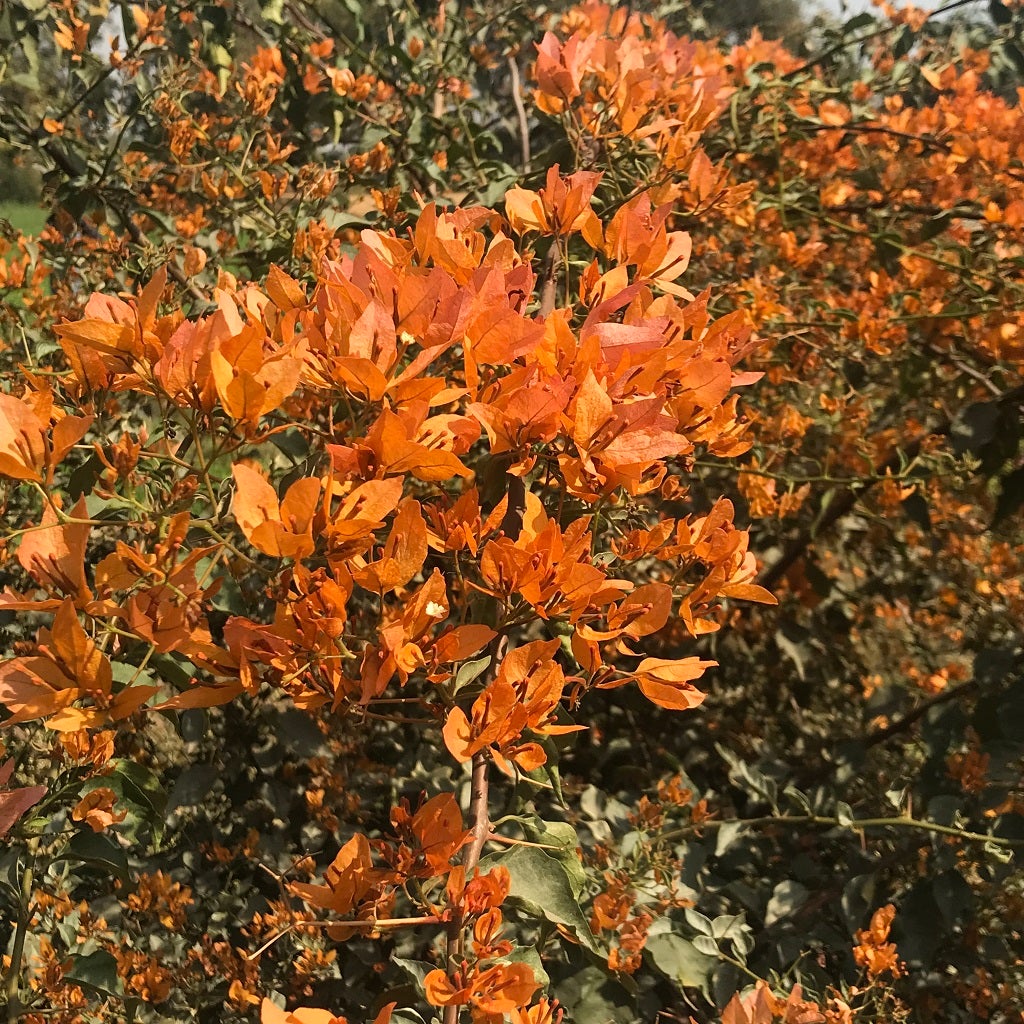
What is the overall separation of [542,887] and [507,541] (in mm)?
262

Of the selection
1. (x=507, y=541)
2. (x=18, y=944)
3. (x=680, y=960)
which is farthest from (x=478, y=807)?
(x=680, y=960)

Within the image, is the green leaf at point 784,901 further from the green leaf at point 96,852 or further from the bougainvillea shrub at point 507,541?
the green leaf at point 96,852

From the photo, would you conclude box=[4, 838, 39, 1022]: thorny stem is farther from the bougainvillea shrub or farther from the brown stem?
the brown stem

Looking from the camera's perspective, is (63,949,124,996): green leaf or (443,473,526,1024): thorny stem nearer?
(443,473,526,1024): thorny stem

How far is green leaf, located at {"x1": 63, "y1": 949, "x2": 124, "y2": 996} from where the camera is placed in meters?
0.86

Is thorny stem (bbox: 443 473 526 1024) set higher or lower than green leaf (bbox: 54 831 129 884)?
higher

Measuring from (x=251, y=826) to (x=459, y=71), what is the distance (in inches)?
67.1

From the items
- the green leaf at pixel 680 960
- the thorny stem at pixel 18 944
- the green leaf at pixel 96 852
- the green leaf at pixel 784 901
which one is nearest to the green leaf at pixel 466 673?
the green leaf at pixel 96 852

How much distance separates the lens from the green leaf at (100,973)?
2.82ft

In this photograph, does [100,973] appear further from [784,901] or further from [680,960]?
[784,901]

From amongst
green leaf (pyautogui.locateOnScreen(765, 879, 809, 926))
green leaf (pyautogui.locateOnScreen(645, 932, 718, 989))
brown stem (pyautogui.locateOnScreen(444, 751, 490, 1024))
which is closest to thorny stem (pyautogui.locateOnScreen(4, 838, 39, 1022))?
brown stem (pyautogui.locateOnScreen(444, 751, 490, 1024))

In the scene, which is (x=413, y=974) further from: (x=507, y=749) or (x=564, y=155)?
(x=564, y=155)

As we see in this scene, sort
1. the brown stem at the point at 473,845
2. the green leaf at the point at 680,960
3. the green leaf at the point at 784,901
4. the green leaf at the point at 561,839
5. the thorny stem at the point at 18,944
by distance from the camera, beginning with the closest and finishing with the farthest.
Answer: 1. the brown stem at the point at 473,845
2. the green leaf at the point at 561,839
3. the thorny stem at the point at 18,944
4. the green leaf at the point at 680,960
5. the green leaf at the point at 784,901

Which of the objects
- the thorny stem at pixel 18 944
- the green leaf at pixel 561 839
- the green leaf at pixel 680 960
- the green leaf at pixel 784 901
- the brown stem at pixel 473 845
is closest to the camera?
the brown stem at pixel 473 845
